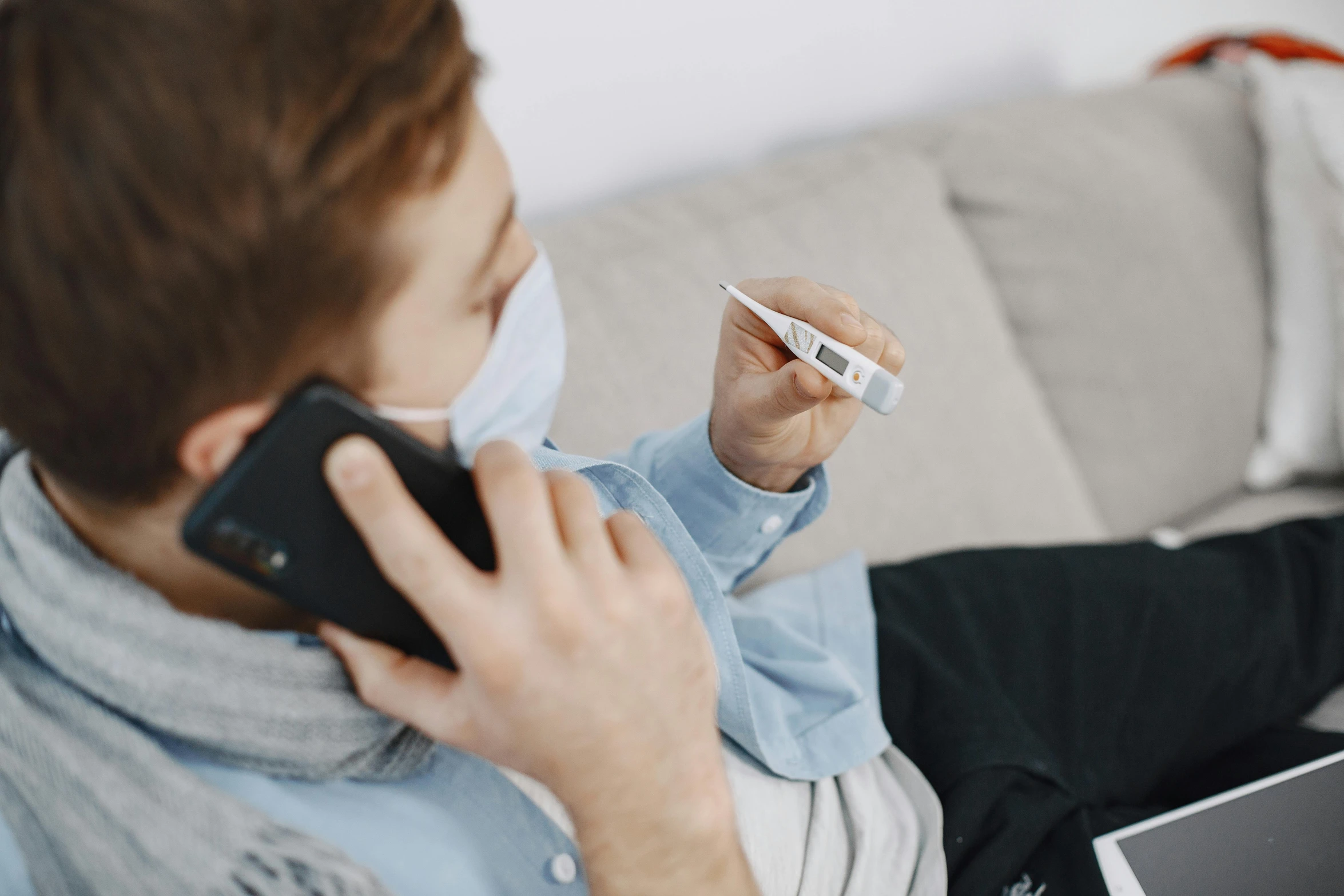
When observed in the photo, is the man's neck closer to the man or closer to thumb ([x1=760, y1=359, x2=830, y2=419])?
the man

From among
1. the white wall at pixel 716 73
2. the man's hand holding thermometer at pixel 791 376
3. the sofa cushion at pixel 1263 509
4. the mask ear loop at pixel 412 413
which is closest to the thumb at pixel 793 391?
the man's hand holding thermometer at pixel 791 376

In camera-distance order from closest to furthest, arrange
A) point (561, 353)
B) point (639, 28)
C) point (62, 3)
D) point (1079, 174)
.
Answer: point (62, 3) < point (561, 353) < point (639, 28) < point (1079, 174)

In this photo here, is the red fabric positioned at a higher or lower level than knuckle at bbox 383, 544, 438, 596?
higher

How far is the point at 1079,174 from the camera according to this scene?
1414mm

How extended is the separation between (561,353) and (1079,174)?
1.03 meters

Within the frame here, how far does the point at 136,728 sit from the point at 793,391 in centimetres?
49

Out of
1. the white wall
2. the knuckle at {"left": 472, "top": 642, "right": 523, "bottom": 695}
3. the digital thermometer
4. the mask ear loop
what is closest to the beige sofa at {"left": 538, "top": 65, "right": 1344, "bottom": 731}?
the white wall

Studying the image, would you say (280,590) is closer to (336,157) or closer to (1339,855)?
(336,157)

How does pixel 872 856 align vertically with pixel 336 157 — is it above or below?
below

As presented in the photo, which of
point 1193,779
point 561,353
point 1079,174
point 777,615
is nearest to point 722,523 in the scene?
point 777,615

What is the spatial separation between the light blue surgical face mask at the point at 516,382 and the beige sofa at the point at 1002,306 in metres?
0.27

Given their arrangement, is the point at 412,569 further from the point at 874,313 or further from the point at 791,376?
the point at 874,313

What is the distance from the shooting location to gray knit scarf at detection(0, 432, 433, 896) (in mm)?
541

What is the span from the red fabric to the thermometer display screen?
148cm
